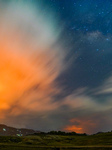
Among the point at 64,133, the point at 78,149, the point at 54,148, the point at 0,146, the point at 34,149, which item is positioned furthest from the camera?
the point at 64,133

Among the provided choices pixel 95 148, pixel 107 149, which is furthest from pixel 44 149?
pixel 107 149

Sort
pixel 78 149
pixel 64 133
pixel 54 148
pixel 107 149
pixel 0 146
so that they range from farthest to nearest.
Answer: pixel 64 133, pixel 0 146, pixel 54 148, pixel 78 149, pixel 107 149

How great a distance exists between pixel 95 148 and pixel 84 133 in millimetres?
122749

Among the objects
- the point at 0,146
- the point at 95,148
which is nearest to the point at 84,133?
the point at 0,146

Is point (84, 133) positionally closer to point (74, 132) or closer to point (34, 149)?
point (74, 132)

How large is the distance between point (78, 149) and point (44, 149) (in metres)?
9.07

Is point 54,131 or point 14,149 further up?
point 54,131

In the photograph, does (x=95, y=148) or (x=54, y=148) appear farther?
(x=54, y=148)

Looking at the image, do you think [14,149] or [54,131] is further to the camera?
[54,131]

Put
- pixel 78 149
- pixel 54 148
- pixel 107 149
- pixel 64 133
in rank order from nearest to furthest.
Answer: pixel 107 149 → pixel 78 149 → pixel 54 148 → pixel 64 133

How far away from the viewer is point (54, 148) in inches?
1465

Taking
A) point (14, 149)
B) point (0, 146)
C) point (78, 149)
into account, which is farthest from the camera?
point (0, 146)

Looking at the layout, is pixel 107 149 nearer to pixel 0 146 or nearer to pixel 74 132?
pixel 0 146

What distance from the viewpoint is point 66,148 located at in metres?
35.0
